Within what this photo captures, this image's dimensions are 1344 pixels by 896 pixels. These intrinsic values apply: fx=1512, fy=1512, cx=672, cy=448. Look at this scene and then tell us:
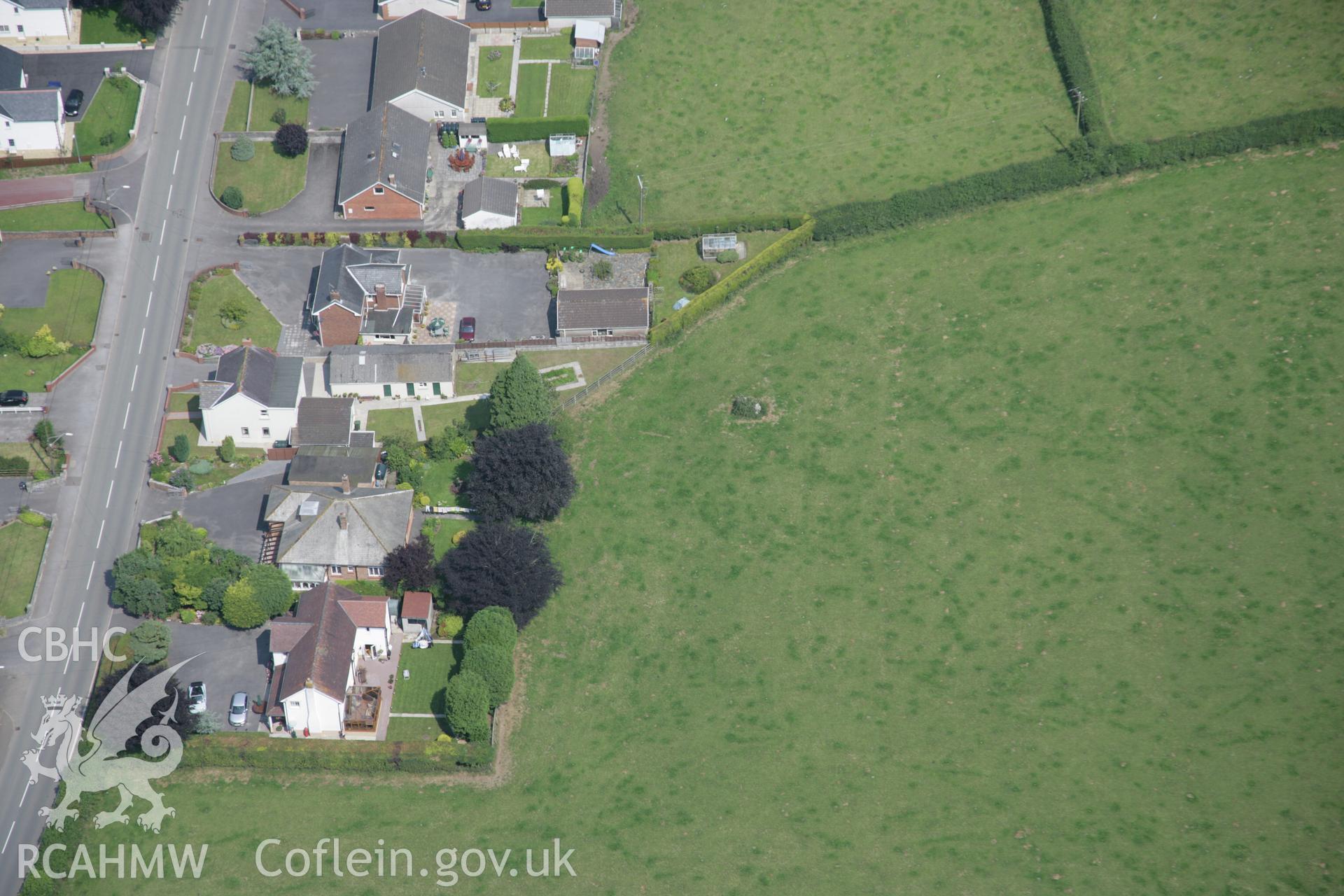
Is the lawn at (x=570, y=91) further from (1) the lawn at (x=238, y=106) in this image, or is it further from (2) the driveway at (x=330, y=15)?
(1) the lawn at (x=238, y=106)

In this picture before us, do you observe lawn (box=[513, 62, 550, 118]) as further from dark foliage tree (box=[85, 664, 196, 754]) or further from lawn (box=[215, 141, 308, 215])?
dark foliage tree (box=[85, 664, 196, 754])

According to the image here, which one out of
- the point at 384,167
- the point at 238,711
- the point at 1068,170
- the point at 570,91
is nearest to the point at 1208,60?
the point at 1068,170

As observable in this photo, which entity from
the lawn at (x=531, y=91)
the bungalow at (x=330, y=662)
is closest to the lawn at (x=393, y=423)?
the bungalow at (x=330, y=662)

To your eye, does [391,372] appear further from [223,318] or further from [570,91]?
[570,91]

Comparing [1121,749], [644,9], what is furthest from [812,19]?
[1121,749]

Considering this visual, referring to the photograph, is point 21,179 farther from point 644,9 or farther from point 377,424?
point 644,9
